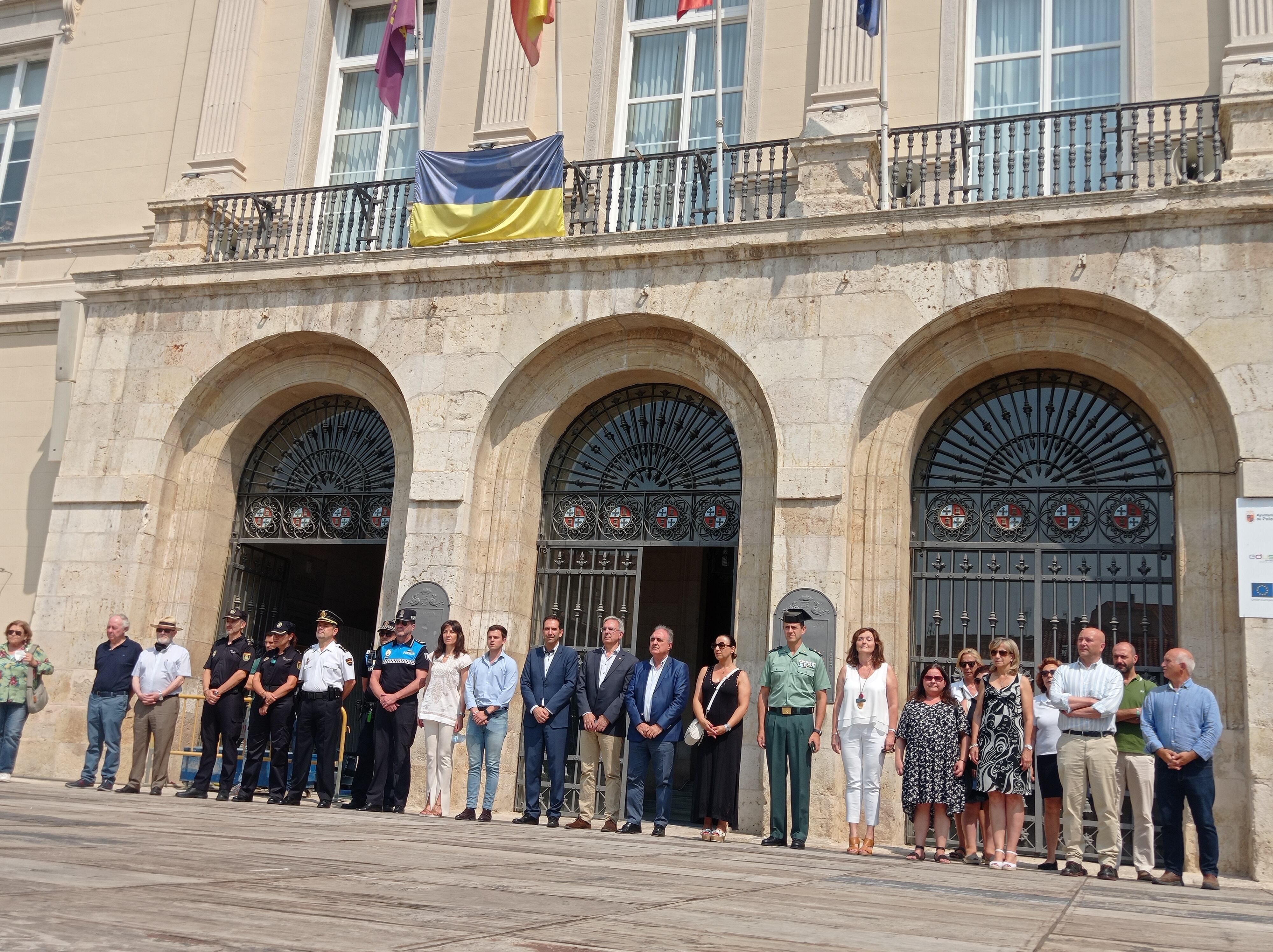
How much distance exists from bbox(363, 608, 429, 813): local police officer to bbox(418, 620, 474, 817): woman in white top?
0.40ft

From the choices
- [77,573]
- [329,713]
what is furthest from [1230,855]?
[77,573]

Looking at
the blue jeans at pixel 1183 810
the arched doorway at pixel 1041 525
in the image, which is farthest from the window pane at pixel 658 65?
the blue jeans at pixel 1183 810

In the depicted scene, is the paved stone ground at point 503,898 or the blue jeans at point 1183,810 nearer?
the paved stone ground at point 503,898

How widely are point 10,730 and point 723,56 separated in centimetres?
981

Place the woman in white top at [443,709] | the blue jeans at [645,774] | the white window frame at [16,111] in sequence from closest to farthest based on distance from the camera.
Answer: the blue jeans at [645,774]
the woman in white top at [443,709]
the white window frame at [16,111]

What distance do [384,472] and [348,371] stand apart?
3.72 feet

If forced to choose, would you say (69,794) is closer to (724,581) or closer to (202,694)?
(202,694)

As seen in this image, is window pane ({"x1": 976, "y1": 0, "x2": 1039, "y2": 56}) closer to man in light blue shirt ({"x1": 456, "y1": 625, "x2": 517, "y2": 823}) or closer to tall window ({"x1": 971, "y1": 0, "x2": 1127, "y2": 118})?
tall window ({"x1": 971, "y1": 0, "x2": 1127, "y2": 118})

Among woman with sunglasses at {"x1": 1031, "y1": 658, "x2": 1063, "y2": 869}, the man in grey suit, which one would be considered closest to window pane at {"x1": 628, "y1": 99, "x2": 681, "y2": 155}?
the man in grey suit

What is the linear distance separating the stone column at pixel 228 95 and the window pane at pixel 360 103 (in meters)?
1.08

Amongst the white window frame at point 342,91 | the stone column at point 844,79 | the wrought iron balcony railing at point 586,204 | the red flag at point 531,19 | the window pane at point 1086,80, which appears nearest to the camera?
the stone column at point 844,79

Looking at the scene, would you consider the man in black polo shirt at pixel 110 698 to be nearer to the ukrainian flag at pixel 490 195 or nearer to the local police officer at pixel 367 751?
the local police officer at pixel 367 751

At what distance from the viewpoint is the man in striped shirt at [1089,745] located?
789cm

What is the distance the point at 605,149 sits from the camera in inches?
509
